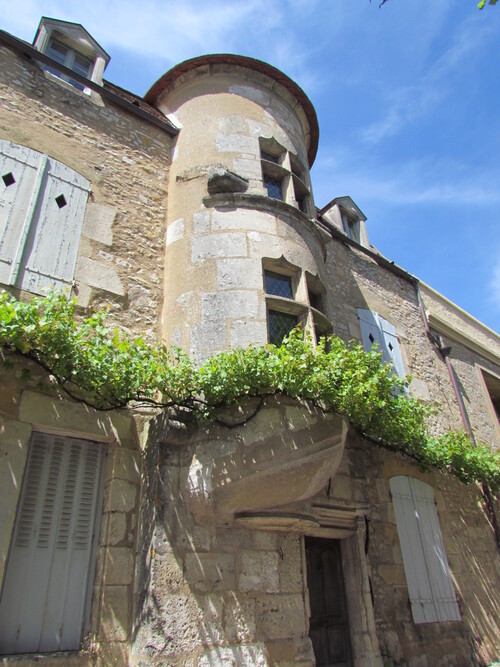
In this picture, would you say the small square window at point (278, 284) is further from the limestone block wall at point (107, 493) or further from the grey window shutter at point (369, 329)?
the grey window shutter at point (369, 329)

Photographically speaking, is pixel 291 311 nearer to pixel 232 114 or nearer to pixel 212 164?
pixel 212 164

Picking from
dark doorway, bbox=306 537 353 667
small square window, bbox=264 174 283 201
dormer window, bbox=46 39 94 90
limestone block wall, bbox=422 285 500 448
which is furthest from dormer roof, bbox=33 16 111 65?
limestone block wall, bbox=422 285 500 448

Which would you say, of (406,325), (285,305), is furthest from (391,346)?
(285,305)

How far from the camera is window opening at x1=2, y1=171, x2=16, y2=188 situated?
14.8 ft

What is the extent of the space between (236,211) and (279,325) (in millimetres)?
1406

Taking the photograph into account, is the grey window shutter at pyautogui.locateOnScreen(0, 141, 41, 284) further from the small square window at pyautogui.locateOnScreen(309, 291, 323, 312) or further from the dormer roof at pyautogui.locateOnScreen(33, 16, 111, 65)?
the small square window at pyautogui.locateOnScreen(309, 291, 323, 312)

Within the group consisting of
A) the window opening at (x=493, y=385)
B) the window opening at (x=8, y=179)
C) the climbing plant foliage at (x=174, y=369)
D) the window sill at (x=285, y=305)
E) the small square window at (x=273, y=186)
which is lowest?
the climbing plant foliage at (x=174, y=369)

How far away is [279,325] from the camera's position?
4852 mm

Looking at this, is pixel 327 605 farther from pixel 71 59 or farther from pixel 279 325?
pixel 71 59

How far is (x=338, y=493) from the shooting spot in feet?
15.4

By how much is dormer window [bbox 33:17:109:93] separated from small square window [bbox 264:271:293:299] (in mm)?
3413

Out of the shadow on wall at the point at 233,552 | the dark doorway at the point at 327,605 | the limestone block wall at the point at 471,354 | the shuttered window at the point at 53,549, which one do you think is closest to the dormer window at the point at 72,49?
Answer: the shuttered window at the point at 53,549

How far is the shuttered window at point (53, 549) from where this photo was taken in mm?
3170

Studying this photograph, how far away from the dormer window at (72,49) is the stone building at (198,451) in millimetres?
32
